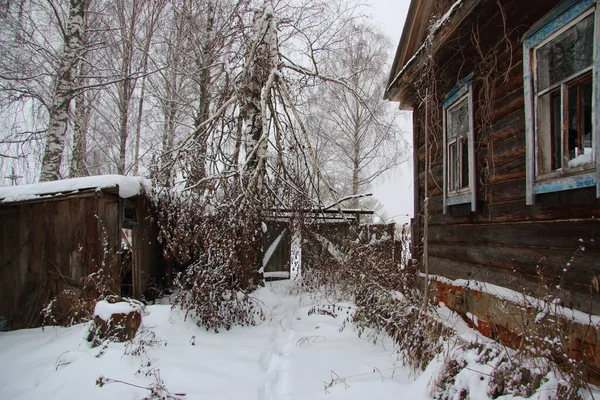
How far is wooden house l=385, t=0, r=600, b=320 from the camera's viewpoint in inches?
98.3

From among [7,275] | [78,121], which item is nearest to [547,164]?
[7,275]

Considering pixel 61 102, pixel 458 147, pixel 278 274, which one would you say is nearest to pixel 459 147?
pixel 458 147

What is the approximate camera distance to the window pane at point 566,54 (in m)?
2.52

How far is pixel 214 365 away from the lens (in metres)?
3.46

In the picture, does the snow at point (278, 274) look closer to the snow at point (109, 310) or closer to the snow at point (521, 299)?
the snow at point (521, 299)

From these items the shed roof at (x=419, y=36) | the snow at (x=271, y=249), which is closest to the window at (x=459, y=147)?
the shed roof at (x=419, y=36)

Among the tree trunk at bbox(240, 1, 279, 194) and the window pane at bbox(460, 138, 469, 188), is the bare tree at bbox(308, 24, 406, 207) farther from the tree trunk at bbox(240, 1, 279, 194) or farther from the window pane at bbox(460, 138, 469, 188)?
the window pane at bbox(460, 138, 469, 188)

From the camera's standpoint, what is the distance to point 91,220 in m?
5.17

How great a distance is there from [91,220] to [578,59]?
5991mm

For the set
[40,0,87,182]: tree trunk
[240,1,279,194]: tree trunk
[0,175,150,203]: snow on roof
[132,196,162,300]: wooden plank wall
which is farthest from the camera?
[40,0,87,182]: tree trunk

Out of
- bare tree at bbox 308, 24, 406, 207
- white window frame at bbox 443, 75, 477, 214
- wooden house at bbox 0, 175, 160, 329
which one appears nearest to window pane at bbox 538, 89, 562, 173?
white window frame at bbox 443, 75, 477, 214

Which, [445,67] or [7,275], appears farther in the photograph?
[7,275]

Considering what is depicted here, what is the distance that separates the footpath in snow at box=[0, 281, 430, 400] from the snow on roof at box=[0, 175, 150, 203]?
187cm

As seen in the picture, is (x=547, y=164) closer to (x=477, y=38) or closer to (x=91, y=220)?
(x=477, y=38)
